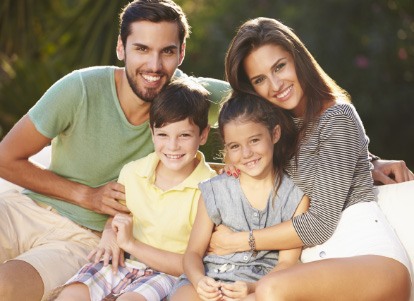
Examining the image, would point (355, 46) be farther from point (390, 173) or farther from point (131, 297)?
point (131, 297)

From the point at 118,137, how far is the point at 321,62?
213 inches

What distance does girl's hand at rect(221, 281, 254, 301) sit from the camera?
4.03 meters

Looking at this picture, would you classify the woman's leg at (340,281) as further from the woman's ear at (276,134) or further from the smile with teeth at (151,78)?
the smile with teeth at (151,78)

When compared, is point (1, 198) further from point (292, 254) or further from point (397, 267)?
point (397, 267)

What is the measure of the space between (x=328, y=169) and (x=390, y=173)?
70cm

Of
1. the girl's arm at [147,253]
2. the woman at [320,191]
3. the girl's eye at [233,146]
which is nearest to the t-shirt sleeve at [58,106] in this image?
the girl's arm at [147,253]

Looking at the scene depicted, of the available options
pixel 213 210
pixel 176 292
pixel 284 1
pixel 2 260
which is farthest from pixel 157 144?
pixel 284 1

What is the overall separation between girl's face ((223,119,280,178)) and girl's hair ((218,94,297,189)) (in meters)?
0.03

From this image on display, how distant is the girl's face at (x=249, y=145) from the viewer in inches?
167

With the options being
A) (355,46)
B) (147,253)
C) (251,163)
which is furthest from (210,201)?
(355,46)

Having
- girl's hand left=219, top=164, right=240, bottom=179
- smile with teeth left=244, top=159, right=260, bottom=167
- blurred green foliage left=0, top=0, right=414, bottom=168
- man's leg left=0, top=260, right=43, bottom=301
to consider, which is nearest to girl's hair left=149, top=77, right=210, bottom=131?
girl's hand left=219, top=164, right=240, bottom=179

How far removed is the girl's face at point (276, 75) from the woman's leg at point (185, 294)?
94 cm

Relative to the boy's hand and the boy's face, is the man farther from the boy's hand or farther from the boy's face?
the boy's face

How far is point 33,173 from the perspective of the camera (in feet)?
16.0
